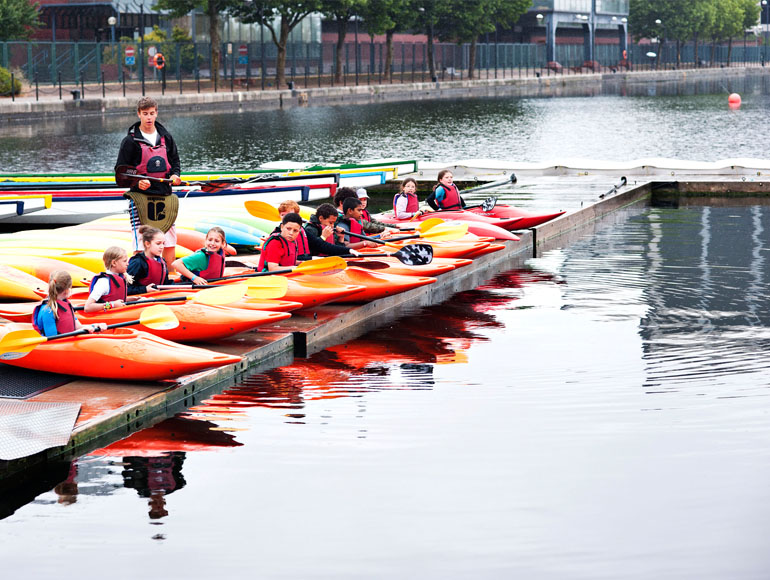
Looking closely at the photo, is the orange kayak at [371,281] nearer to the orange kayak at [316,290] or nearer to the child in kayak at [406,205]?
the orange kayak at [316,290]

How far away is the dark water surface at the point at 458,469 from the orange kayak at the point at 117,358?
1.29ft

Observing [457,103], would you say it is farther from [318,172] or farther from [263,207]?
[263,207]

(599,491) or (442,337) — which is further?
(442,337)

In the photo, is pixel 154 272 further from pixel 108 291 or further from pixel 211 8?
pixel 211 8

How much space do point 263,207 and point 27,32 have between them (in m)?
46.6

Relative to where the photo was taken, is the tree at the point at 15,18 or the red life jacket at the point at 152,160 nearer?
the red life jacket at the point at 152,160

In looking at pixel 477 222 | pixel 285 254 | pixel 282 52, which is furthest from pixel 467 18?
pixel 285 254

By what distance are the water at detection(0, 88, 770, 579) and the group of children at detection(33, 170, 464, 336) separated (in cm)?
124

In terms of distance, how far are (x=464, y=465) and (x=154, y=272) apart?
4.13 meters

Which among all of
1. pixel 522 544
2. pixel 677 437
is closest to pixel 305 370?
pixel 677 437

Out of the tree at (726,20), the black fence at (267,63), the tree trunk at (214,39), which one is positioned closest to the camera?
the black fence at (267,63)

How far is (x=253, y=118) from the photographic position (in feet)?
172

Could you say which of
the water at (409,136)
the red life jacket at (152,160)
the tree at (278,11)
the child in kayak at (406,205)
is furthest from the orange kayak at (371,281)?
the tree at (278,11)

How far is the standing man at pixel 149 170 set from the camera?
1148 centimetres
